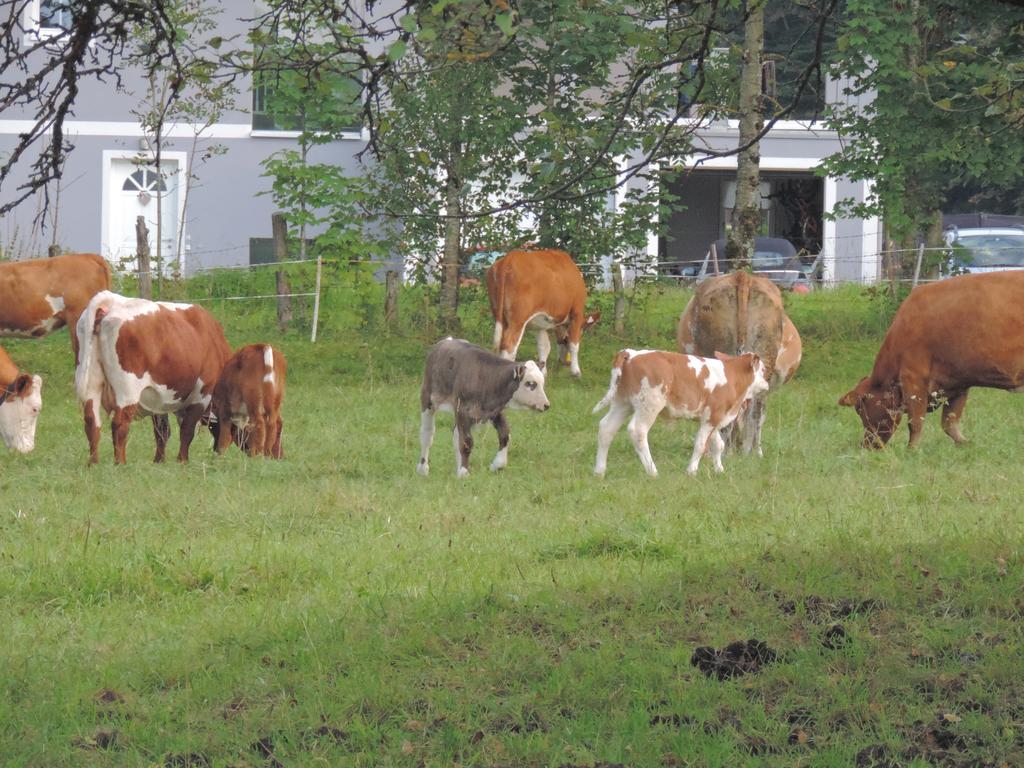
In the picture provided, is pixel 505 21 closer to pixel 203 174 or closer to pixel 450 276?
pixel 450 276

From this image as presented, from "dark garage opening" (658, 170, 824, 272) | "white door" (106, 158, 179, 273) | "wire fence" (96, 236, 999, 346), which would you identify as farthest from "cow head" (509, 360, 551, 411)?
"dark garage opening" (658, 170, 824, 272)

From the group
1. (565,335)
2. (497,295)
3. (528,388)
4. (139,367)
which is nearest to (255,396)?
→ (139,367)

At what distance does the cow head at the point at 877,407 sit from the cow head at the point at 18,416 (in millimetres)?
8096

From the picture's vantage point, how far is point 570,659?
6.73 meters

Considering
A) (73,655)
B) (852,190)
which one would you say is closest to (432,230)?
(73,655)

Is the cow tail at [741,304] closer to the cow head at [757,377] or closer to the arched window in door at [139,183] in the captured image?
the cow head at [757,377]

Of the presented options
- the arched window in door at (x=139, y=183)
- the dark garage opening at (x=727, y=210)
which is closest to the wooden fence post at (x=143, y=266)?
the arched window in door at (x=139, y=183)

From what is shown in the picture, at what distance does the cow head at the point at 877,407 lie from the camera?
46.0 feet

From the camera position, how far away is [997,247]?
3172 centimetres

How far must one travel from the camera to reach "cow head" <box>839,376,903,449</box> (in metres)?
14.0

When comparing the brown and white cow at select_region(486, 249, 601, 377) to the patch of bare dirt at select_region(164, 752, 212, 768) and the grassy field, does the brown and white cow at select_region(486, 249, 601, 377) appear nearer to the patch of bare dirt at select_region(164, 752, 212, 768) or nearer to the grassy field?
the grassy field

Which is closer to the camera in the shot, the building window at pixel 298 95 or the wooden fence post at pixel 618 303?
the building window at pixel 298 95

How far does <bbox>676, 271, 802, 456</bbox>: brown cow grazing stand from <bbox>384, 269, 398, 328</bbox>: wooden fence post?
8951mm

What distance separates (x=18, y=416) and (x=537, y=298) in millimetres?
7293
